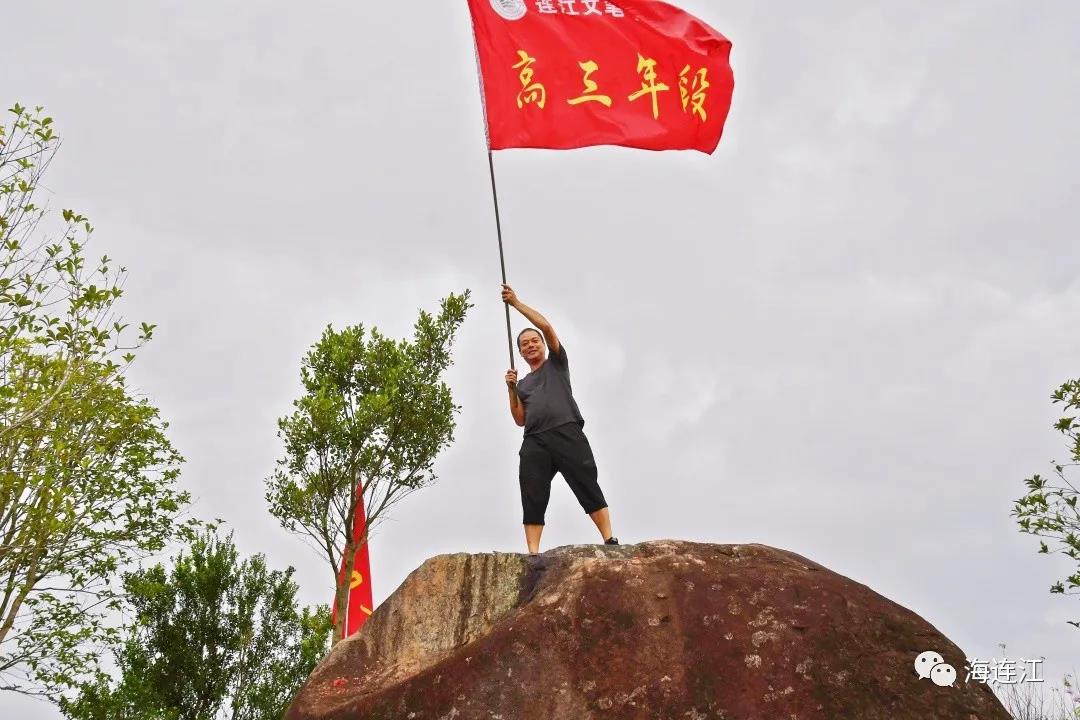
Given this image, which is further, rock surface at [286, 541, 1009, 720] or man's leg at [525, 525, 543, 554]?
man's leg at [525, 525, 543, 554]

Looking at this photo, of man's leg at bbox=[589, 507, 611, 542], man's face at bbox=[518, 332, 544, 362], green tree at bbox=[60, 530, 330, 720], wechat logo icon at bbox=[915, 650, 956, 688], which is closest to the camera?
wechat logo icon at bbox=[915, 650, 956, 688]

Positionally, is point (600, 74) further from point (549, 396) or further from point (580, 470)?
point (580, 470)

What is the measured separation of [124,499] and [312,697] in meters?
10.0

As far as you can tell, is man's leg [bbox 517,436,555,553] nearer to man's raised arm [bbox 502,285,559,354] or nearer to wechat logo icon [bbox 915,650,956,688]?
man's raised arm [bbox 502,285,559,354]

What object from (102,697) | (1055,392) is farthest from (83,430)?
(1055,392)

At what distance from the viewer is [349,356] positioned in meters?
17.2

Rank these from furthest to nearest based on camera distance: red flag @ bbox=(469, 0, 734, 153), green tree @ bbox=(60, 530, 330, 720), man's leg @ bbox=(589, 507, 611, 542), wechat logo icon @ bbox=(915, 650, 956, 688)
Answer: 1. green tree @ bbox=(60, 530, 330, 720)
2. red flag @ bbox=(469, 0, 734, 153)
3. man's leg @ bbox=(589, 507, 611, 542)
4. wechat logo icon @ bbox=(915, 650, 956, 688)

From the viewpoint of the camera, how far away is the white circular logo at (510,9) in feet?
30.3

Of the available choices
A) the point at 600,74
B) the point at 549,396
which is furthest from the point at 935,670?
the point at 600,74

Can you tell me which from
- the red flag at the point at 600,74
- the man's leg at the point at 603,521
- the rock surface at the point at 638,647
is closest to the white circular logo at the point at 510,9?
the red flag at the point at 600,74

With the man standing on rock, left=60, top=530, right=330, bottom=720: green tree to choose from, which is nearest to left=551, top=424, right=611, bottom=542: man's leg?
the man standing on rock

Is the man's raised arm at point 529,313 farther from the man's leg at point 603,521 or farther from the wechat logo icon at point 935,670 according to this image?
the wechat logo icon at point 935,670

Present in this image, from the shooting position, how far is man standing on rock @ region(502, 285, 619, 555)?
7.48 m

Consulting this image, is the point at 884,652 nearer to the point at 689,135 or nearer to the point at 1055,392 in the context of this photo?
the point at 689,135
